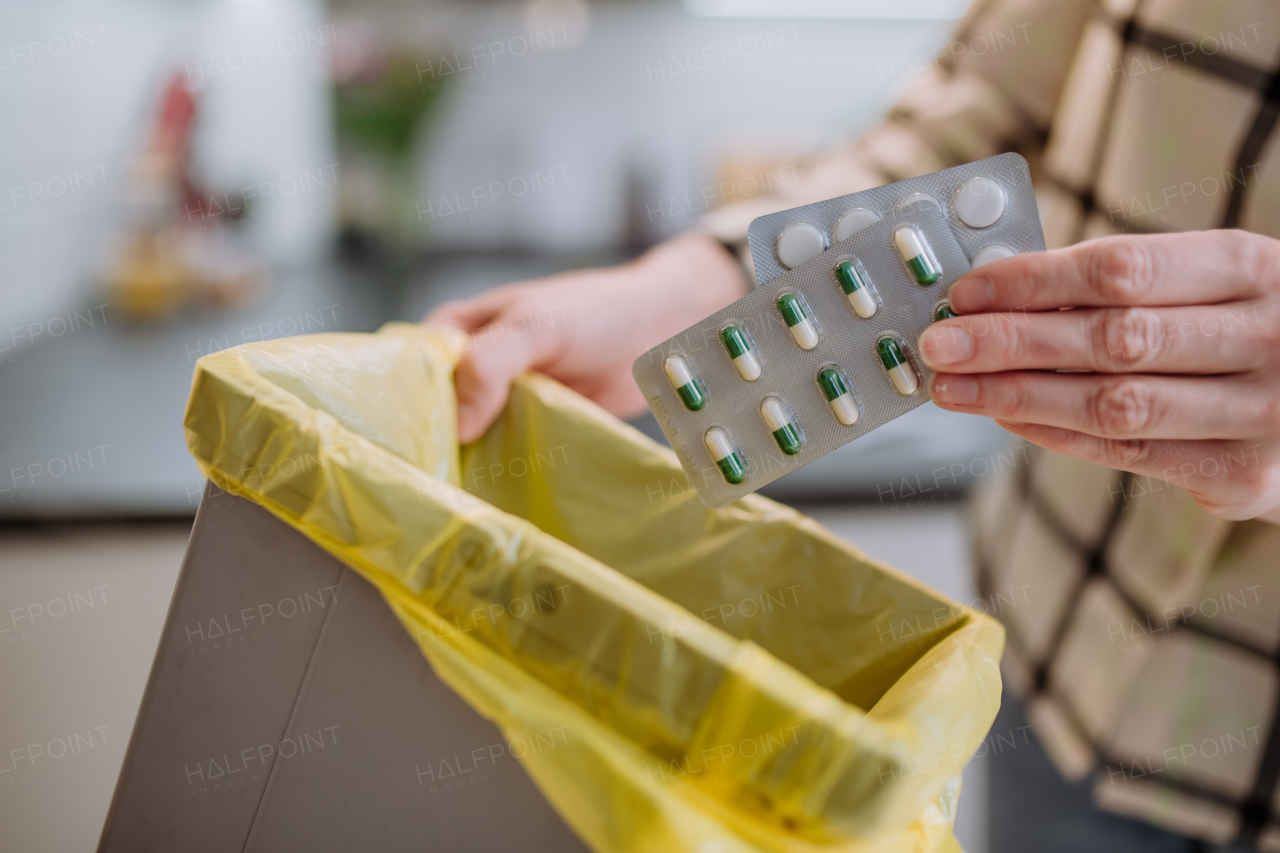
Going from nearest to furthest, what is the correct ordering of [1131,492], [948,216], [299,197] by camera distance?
A: [948,216] → [1131,492] → [299,197]

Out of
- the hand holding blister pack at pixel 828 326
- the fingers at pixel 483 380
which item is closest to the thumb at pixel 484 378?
the fingers at pixel 483 380

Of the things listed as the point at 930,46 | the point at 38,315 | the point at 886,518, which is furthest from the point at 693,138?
the point at 38,315

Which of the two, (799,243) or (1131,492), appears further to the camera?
(1131,492)

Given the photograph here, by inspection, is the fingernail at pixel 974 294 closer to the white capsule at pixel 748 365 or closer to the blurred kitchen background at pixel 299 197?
the white capsule at pixel 748 365

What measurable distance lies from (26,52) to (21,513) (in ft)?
1.80

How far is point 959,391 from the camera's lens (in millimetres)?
331

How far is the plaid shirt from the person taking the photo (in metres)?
0.48

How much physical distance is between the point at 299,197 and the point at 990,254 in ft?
4.46

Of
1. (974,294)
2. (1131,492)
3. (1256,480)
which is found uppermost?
(974,294)

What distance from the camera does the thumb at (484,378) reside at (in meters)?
0.45

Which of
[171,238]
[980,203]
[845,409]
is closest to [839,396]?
[845,409]

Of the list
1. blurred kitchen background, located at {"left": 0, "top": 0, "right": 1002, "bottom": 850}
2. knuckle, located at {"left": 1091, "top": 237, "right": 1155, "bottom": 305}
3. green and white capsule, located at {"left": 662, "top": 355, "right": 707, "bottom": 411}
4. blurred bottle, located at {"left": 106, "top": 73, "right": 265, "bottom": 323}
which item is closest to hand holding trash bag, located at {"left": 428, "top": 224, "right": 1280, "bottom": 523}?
knuckle, located at {"left": 1091, "top": 237, "right": 1155, "bottom": 305}

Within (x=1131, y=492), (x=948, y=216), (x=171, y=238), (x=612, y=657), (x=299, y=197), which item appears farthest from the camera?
(x=299, y=197)

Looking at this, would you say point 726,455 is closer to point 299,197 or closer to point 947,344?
point 947,344
